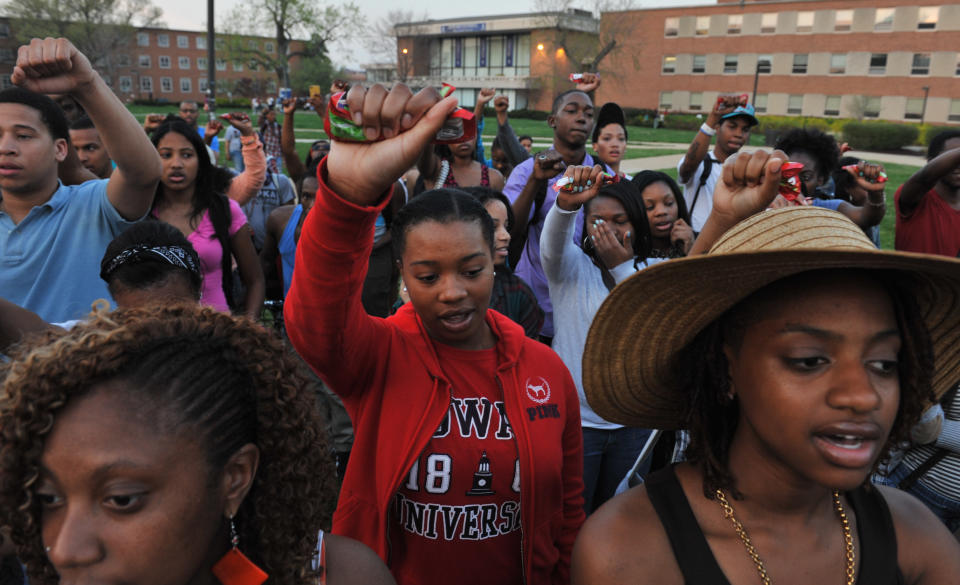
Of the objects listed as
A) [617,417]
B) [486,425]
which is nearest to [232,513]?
[486,425]

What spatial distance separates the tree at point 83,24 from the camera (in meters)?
54.3

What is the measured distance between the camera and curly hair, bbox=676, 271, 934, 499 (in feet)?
4.58

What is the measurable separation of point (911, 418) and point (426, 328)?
1.37 m

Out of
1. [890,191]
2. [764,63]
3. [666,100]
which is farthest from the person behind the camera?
[666,100]

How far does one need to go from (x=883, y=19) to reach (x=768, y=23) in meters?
8.27

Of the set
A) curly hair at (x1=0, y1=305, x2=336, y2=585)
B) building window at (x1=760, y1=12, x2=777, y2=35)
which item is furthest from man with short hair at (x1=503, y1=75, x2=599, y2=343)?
building window at (x1=760, y1=12, x2=777, y2=35)

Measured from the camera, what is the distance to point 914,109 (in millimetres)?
48531

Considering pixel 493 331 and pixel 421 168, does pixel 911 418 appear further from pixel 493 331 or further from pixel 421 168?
pixel 421 168

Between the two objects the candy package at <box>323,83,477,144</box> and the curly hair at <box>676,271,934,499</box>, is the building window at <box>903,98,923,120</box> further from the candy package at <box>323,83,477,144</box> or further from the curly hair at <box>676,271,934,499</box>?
the candy package at <box>323,83,477,144</box>

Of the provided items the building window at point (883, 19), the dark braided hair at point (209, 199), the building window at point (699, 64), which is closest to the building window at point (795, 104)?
the building window at point (883, 19)

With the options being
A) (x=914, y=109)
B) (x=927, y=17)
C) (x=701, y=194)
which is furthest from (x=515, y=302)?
(x=927, y=17)

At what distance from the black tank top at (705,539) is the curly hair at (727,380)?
9 centimetres

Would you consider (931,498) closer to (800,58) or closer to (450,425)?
(450,425)

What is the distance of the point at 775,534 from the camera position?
1487 millimetres
